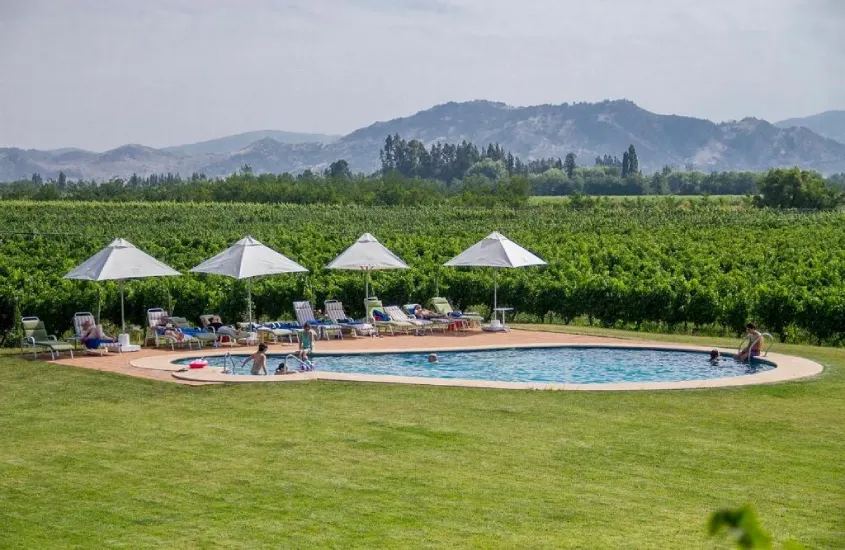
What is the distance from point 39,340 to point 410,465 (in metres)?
10.7

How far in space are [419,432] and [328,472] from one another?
2.01 m

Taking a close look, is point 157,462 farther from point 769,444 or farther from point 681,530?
point 769,444

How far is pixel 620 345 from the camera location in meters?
19.4

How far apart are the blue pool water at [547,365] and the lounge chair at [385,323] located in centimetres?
264

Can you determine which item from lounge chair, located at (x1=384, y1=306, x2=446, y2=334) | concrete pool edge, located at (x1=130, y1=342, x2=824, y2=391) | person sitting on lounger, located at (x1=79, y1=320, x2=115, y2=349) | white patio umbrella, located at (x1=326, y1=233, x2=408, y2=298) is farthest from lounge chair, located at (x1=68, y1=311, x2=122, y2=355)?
lounge chair, located at (x1=384, y1=306, x2=446, y2=334)

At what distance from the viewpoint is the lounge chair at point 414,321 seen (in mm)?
21828

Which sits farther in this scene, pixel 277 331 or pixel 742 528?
pixel 277 331

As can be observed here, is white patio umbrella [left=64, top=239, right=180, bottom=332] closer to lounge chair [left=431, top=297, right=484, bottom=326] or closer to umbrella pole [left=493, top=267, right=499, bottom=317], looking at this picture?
lounge chair [left=431, top=297, right=484, bottom=326]

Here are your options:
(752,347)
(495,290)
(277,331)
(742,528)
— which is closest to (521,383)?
(752,347)

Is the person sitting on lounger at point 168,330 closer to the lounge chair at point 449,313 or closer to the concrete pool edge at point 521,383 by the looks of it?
the concrete pool edge at point 521,383

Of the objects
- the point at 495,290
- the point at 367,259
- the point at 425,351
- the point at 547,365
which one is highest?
the point at 367,259

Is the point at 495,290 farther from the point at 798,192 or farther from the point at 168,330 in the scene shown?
the point at 798,192

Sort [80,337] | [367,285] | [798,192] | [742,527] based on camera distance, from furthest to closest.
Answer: [798,192], [367,285], [80,337], [742,527]

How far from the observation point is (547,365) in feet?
59.9
